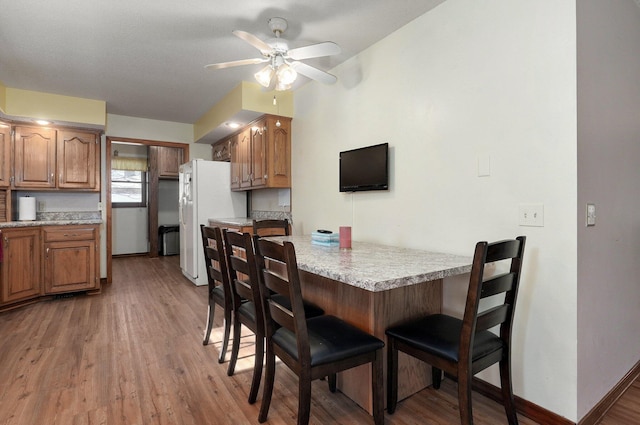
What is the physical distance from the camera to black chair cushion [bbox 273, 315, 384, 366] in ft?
4.68

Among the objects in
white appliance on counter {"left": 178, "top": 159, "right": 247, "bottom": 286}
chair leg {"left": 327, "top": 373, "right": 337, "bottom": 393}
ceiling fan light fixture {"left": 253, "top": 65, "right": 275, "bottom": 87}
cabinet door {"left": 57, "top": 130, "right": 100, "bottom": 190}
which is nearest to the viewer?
chair leg {"left": 327, "top": 373, "right": 337, "bottom": 393}

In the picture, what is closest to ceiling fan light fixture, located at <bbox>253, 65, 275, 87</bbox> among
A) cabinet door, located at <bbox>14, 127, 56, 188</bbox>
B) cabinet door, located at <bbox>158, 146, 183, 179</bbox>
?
cabinet door, located at <bbox>14, 127, 56, 188</bbox>

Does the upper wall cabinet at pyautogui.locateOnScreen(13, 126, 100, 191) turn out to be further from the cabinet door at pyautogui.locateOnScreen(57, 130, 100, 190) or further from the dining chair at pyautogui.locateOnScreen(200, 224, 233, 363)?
the dining chair at pyautogui.locateOnScreen(200, 224, 233, 363)

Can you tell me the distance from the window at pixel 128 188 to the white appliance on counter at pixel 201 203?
2.98 meters

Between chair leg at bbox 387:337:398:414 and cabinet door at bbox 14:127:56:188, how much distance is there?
14.7 ft

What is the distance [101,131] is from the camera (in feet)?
14.5

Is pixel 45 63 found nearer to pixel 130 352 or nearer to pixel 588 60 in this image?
pixel 130 352

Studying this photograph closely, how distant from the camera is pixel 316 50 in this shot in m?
2.15

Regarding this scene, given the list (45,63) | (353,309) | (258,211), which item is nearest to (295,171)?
(258,211)

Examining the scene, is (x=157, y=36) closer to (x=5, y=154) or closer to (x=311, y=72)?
(x=311, y=72)

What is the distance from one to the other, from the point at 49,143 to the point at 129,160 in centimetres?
298

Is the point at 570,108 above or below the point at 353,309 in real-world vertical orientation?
above

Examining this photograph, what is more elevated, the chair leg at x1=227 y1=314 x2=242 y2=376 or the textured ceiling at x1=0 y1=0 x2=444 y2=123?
the textured ceiling at x1=0 y1=0 x2=444 y2=123

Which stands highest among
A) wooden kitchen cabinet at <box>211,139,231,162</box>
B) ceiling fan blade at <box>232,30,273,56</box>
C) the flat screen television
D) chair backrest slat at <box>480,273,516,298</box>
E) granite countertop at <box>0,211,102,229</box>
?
ceiling fan blade at <box>232,30,273,56</box>
